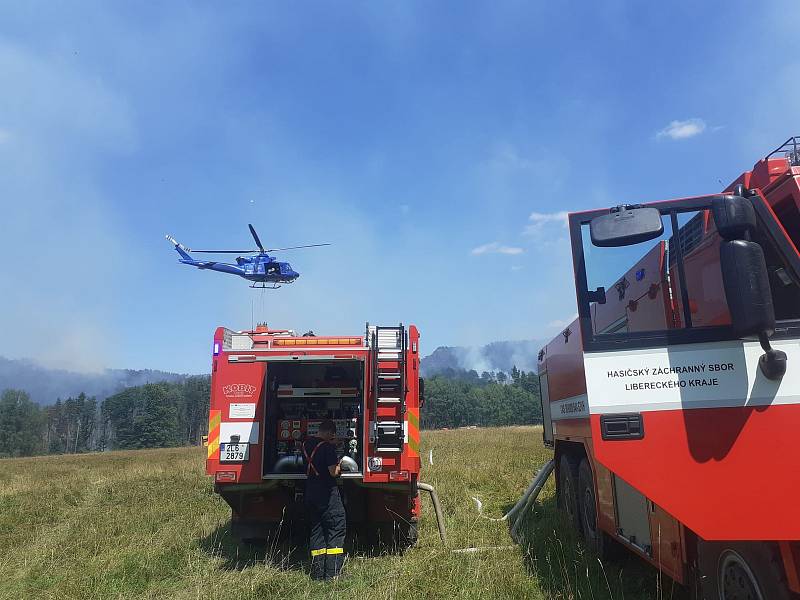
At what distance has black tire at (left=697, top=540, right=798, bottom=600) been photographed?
10.0 feet

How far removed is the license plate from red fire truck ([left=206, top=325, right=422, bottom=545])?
0.01 meters

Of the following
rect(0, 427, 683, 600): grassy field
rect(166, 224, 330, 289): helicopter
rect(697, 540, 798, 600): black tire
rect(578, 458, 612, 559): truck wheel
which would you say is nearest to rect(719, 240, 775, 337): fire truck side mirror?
rect(697, 540, 798, 600): black tire

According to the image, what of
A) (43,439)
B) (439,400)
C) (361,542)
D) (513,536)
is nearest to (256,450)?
(361,542)

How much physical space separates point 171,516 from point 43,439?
130 metres

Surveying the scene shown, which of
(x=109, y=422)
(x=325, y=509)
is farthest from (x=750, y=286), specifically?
(x=109, y=422)

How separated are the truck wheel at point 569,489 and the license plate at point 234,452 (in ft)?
13.2

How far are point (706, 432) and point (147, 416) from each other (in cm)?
11838

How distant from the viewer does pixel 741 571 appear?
336cm

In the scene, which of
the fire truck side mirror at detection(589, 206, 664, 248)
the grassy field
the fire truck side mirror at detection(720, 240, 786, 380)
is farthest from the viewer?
the grassy field

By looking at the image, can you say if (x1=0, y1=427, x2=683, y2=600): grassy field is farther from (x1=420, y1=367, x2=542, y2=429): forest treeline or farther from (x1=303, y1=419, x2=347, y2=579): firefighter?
(x1=420, y1=367, x2=542, y2=429): forest treeline

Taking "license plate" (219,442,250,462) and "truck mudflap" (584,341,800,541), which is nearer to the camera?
"truck mudflap" (584,341,800,541)

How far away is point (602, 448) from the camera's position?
11.9 ft

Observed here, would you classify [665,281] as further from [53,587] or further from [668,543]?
[53,587]

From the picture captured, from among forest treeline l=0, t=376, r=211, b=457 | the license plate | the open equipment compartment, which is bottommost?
the license plate
